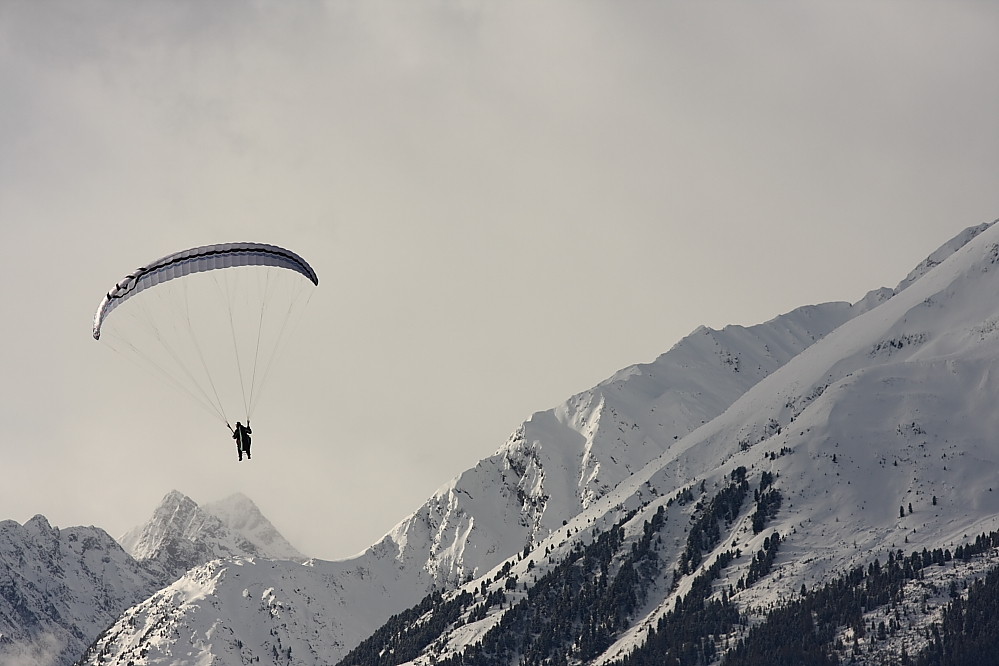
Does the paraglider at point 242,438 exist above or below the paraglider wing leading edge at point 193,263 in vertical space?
below

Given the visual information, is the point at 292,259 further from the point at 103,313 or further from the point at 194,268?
the point at 103,313

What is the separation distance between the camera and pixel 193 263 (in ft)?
333

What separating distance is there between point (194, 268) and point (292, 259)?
27.5 feet

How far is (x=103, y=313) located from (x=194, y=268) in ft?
26.5

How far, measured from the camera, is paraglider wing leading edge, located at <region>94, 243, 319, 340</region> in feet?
326

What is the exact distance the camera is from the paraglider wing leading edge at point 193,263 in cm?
9944

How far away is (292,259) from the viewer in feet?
346

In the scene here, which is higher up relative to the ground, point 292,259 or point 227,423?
point 292,259

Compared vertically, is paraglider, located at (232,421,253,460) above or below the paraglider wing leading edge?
below

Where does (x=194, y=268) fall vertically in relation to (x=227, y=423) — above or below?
above

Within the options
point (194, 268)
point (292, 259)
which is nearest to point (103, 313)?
point (194, 268)

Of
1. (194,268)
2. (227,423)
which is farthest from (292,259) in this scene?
(227,423)

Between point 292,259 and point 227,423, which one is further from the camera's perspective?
point 292,259

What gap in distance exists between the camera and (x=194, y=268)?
4011 inches
